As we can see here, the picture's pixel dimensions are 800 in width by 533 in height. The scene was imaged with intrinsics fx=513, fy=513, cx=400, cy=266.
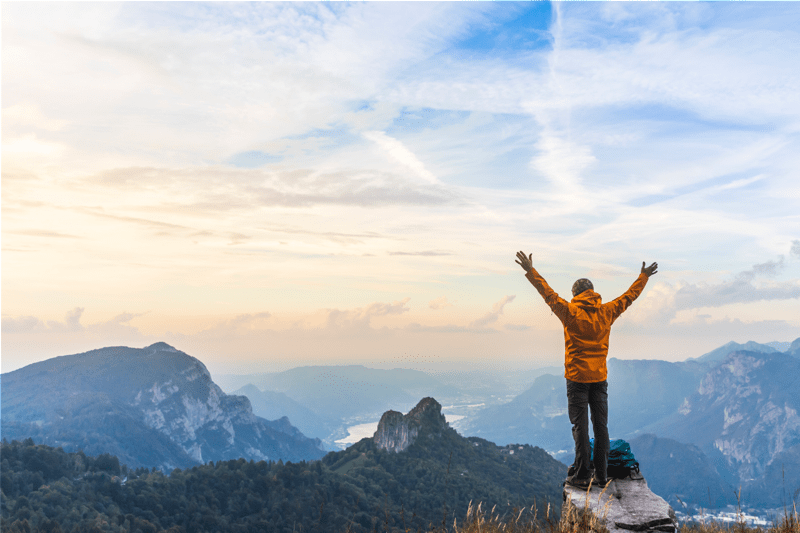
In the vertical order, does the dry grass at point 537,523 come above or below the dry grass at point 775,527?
above

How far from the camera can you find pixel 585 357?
8.76 metres

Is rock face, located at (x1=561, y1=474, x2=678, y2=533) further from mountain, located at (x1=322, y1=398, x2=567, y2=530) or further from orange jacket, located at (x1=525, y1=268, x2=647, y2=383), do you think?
mountain, located at (x1=322, y1=398, x2=567, y2=530)

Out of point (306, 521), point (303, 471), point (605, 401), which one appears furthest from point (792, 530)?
point (303, 471)

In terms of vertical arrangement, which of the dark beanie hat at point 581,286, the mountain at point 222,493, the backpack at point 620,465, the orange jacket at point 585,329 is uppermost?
the dark beanie hat at point 581,286

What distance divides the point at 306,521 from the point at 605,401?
126585mm

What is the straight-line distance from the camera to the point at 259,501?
128 m

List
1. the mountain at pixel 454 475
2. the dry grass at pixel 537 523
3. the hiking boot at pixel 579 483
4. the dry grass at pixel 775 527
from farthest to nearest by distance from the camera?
the mountain at pixel 454 475 < the hiking boot at pixel 579 483 < the dry grass at pixel 775 527 < the dry grass at pixel 537 523

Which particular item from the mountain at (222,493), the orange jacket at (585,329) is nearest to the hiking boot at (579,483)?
the orange jacket at (585,329)

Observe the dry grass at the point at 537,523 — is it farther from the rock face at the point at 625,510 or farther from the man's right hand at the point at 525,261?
the man's right hand at the point at 525,261

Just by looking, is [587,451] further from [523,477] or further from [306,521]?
[523,477]

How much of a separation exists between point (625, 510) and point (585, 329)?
2877mm

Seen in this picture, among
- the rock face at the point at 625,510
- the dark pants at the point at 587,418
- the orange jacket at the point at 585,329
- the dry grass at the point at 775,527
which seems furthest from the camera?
the dark pants at the point at 587,418

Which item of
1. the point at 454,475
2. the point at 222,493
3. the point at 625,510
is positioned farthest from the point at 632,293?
the point at 454,475

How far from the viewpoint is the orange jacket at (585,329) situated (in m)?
8.68
